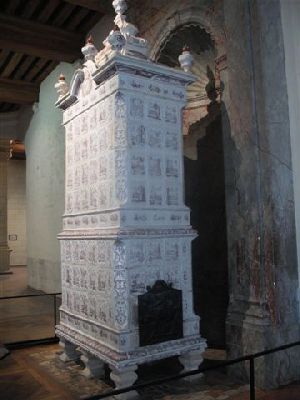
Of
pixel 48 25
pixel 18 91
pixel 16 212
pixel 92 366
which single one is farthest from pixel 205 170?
pixel 16 212

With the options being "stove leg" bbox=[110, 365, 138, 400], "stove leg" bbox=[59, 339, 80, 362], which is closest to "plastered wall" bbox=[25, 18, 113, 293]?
"stove leg" bbox=[59, 339, 80, 362]

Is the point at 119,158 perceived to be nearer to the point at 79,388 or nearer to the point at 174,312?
the point at 174,312

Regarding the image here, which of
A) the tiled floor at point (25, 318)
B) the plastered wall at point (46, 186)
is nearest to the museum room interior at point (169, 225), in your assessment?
the tiled floor at point (25, 318)

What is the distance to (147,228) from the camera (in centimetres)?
420

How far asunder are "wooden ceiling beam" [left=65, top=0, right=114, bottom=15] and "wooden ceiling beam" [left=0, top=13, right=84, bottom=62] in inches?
45.6

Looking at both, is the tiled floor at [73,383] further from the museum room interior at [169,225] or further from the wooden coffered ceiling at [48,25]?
the wooden coffered ceiling at [48,25]

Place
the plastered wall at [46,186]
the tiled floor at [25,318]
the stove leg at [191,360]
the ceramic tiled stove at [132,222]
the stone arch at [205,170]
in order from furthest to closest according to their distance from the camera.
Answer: the plastered wall at [46,186] → the tiled floor at [25,318] → the stone arch at [205,170] → the stove leg at [191,360] → the ceramic tiled stove at [132,222]

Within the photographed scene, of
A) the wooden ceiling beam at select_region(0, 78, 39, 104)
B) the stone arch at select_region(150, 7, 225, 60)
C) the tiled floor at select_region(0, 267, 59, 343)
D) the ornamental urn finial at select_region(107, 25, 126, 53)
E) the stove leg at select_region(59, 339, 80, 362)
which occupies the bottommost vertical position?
the tiled floor at select_region(0, 267, 59, 343)

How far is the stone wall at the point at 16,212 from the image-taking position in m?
20.4

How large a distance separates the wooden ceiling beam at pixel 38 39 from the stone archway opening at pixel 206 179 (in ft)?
10.8

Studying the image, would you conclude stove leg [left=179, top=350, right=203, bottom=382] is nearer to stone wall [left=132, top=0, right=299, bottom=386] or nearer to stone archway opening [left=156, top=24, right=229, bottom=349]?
stone wall [left=132, top=0, right=299, bottom=386]

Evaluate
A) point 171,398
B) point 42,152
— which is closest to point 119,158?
point 171,398

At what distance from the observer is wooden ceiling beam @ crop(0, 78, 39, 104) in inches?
442

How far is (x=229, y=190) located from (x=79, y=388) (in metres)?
2.53
